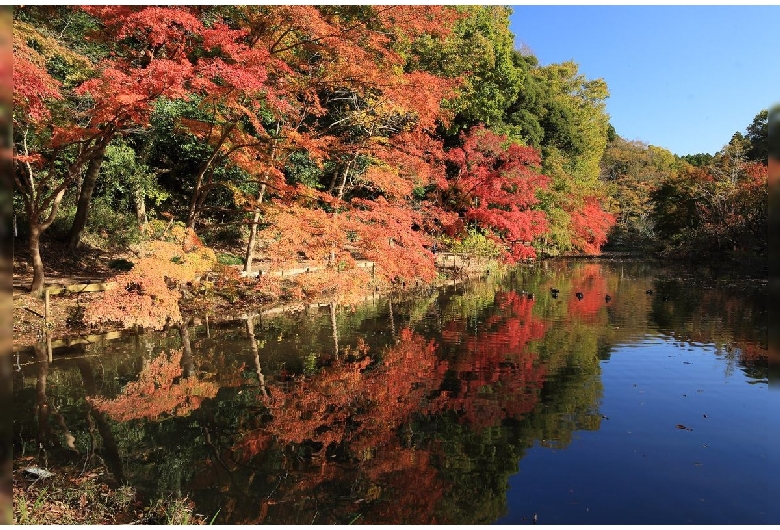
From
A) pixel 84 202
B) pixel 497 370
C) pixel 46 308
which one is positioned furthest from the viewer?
pixel 84 202

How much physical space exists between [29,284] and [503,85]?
21.3 m

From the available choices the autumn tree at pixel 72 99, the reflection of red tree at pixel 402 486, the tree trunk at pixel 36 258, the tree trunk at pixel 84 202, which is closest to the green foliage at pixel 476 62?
the autumn tree at pixel 72 99

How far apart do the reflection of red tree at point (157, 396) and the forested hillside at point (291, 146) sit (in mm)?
2509

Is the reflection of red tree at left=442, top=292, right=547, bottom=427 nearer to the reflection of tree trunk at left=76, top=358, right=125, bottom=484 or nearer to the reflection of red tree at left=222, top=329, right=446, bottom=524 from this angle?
the reflection of red tree at left=222, top=329, right=446, bottom=524

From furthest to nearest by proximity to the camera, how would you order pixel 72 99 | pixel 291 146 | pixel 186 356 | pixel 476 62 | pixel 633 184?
pixel 633 184, pixel 476 62, pixel 291 146, pixel 72 99, pixel 186 356

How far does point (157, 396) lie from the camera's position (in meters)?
7.55

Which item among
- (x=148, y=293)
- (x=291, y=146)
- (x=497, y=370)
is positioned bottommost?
(x=497, y=370)

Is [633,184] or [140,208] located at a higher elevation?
[633,184]

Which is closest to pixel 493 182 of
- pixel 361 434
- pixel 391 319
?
pixel 391 319

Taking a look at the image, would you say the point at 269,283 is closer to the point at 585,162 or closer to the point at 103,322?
the point at 103,322

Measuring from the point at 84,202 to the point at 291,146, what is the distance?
18.4 ft

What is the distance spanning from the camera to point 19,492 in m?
4.25

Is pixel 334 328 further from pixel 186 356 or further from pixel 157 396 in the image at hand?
pixel 157 396

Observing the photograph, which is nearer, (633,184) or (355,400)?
(355,400)
